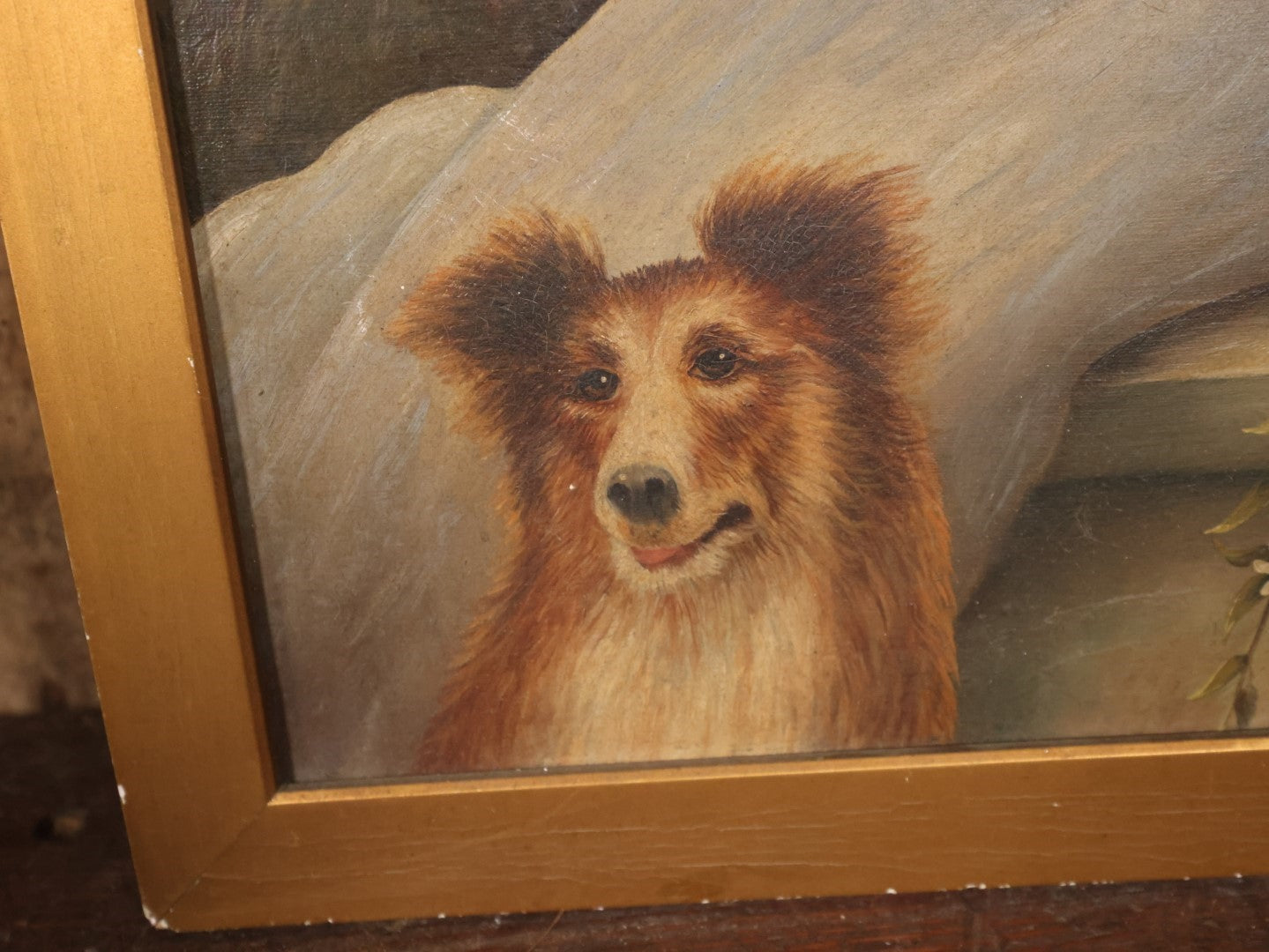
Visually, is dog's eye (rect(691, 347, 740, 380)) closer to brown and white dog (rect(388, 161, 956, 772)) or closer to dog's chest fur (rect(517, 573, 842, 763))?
brown and white dog (rect(388, 161, 956, 772))

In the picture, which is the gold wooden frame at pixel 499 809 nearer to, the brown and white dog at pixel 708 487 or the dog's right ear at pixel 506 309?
the brown and white dog at pixel 708 487

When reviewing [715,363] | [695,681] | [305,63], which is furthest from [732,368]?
[305,63]

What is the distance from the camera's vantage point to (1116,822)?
753mm

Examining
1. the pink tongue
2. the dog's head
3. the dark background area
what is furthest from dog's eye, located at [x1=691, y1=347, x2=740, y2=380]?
the dark background area

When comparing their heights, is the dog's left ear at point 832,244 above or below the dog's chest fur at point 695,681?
above

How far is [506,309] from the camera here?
0.69 meters

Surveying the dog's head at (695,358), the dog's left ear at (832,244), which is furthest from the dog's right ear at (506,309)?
the dog's left ear at (832,244)

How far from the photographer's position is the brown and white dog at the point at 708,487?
684 millimetres

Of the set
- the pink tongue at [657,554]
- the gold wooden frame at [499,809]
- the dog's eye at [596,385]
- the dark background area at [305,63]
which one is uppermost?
Result: the dark background area at [305,63]

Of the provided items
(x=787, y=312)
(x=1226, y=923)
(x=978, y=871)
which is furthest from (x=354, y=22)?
(x=1226, y=923)

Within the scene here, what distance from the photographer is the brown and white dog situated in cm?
68

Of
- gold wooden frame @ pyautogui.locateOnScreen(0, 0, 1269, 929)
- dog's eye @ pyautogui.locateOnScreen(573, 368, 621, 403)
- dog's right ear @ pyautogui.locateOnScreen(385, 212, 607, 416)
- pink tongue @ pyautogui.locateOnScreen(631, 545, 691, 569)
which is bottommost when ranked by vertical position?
gold wooden frame @ pyautogui.locateOnScreen(0, 0, 1269, 929)

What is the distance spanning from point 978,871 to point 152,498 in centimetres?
71

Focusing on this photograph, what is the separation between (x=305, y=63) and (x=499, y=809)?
57 cm
